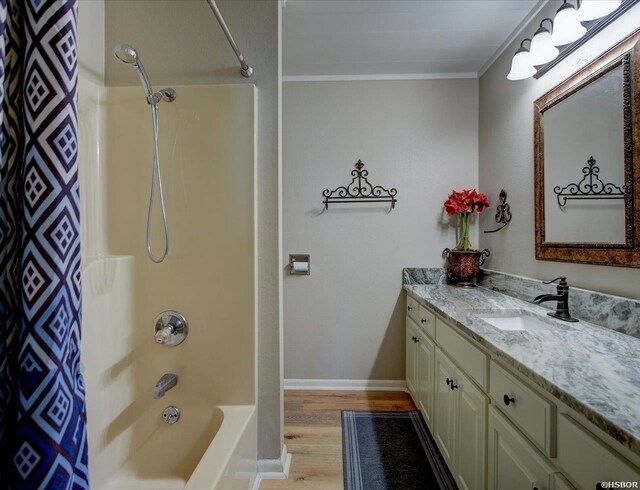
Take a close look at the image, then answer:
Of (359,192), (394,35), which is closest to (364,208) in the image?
(359,192)

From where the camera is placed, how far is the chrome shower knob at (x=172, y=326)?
139 centimetres

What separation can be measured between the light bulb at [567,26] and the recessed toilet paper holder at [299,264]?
1934 mm

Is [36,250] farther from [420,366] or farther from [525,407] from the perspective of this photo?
[420,366]

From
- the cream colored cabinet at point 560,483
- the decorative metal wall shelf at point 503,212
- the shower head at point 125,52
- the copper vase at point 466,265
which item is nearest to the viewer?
the cream colored cabinet at point 560,483

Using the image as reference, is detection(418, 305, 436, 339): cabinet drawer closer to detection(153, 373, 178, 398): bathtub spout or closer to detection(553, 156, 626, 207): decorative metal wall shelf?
detection(553, 156, 626, 207): decorative metal wall shelf

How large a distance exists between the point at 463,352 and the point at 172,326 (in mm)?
1326

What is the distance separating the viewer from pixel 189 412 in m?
1.39

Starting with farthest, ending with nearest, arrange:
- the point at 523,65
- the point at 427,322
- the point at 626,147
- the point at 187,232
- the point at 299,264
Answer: the point at 299,264 → the point at 427,322 → the point at 523,65 → the point at 187,232 → the point at 626,147

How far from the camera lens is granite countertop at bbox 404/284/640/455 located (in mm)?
635

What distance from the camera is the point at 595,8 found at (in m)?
1.23

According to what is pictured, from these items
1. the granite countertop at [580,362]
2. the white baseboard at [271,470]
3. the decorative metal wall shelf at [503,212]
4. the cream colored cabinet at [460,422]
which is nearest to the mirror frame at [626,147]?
the granite countertop at [580,362]

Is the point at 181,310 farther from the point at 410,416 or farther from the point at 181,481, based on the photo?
the point at 410,416

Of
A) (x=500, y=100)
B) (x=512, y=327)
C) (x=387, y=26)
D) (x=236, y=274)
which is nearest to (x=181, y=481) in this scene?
(x=236, y=274)

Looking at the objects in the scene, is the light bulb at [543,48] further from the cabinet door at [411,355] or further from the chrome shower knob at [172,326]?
the chrome shower knob at [172,326]
